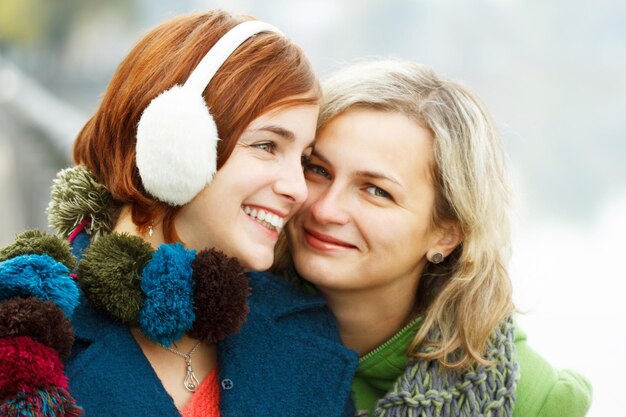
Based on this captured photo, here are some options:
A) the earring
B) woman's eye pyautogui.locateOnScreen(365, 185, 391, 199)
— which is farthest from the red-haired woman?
the earring

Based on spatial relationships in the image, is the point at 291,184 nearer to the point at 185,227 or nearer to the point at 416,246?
the point at 185,227

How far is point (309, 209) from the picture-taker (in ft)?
7.23

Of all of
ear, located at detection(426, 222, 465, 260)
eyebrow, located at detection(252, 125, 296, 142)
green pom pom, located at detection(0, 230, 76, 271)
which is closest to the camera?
green pom pom, located at detection(0, 230, 76, 271)

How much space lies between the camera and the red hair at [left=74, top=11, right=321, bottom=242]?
71.8 inches

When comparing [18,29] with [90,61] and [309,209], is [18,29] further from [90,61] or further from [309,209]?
[309,209]

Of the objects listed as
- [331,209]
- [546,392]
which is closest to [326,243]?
[331,209]

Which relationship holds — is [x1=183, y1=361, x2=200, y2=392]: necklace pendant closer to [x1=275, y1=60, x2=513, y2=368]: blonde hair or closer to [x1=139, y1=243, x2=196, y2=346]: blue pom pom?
[x1=139, y1=243, x2=196, y2=346]: blue pom pom

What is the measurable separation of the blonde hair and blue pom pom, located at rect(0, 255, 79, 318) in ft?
3.04

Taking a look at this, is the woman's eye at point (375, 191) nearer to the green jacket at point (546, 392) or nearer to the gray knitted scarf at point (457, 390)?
the gray knitted scarf at point (457, 390)

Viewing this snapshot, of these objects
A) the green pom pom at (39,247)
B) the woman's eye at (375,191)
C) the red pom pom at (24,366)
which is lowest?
the red pom pom at (24,366)

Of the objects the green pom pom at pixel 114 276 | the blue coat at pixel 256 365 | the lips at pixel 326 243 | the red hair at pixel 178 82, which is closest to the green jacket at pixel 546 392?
→ the blue coat at pixel 256 365

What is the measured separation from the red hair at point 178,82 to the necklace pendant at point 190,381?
0.33 metres

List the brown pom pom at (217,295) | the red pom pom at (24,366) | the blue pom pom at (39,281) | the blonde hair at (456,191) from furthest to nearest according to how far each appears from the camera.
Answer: the blonde hair at (456,191)
the brown pom pom at (217,295)
the blue pom pom at (39,281)
the red pom pom at (24,366)

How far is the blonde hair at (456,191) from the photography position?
2215 mm
